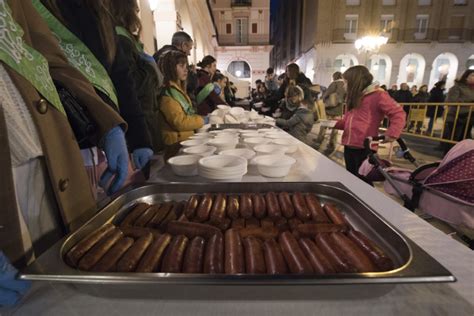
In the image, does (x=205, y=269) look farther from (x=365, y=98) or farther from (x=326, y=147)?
(x=326, y=147)

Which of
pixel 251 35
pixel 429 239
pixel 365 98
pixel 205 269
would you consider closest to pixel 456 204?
pixel 429 239

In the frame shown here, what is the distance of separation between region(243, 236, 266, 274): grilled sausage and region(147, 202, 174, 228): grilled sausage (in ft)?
1.16

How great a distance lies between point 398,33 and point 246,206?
25765mm

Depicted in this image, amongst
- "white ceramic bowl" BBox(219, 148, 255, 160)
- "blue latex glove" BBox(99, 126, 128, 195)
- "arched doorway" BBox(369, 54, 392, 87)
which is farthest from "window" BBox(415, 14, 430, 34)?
"blue latex glove" BBox(99, 126, 128, 195)

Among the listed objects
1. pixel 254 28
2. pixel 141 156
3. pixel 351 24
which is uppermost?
pixel 254 28

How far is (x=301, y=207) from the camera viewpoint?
99 centimetres

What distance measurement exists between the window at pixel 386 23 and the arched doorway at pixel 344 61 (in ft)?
11.2

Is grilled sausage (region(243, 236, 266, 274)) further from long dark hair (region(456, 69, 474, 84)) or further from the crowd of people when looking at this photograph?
long dark hair (region(456, 69, 474, 84))

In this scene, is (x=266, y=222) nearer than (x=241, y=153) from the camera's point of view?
Yes

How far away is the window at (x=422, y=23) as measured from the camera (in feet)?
67.2

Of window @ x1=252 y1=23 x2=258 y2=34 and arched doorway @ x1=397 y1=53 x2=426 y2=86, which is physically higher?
window @ x1=252 y1=23 x2=258 y2=34

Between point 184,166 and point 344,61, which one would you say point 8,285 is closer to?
point 184,166

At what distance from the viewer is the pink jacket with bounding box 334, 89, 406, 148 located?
2588mm

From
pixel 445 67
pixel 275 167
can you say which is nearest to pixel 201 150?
pixel 275 167
